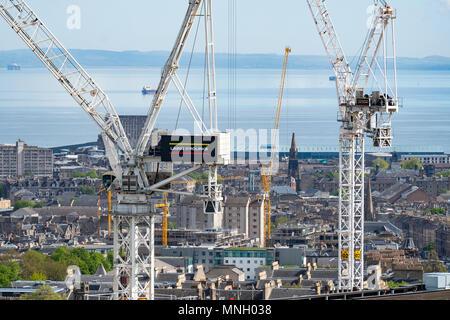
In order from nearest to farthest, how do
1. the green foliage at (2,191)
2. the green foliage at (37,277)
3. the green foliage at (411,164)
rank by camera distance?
the green foliage at (37,277)
the green foliage at (2,191)
the green foliage at (411,164)

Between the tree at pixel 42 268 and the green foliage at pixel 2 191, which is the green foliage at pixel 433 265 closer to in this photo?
the tree at pixel 42 268

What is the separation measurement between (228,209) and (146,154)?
2022 inches

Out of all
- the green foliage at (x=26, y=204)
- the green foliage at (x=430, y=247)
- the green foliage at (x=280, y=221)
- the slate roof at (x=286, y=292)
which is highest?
the green foliage at (x=26, y=204)

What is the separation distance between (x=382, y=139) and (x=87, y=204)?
62.8 m

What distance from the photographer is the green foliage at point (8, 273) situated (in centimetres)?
5075

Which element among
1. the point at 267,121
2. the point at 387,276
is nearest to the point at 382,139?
the point at 387,276

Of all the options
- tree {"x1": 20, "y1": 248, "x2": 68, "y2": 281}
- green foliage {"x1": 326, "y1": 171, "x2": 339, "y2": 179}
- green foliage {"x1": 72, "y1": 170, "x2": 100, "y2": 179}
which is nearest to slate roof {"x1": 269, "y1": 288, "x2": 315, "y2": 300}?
tree {"x1": 20, "y1": 248, "x2": 68, "y2": 281}

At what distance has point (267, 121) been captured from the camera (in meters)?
145

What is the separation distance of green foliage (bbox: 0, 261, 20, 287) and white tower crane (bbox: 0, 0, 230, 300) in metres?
25.8

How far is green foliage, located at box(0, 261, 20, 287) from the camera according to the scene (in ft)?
167

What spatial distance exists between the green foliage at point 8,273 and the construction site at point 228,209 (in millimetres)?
2014

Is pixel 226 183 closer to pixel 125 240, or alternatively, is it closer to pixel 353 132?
pixel 353 132

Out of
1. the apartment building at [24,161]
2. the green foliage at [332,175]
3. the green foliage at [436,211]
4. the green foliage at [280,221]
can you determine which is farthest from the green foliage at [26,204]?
the green foliage at [332,175]

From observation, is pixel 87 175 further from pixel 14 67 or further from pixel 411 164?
pixel 411 164
